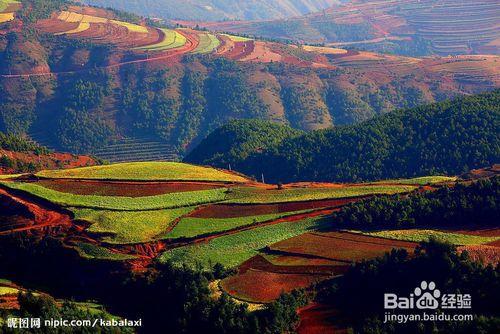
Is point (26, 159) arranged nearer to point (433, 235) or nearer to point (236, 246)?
point (236, 246)

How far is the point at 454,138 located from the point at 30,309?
86607 millimetres

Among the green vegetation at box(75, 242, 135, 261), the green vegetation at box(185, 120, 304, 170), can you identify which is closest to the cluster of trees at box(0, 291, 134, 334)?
the green vegetation at box(75, 242, 135, 261)

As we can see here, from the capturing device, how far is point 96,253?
245ft

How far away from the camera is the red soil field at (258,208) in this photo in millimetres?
82500

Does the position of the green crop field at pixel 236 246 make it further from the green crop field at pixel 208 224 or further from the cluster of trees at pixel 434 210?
the cluster of trees at pixel 434 210

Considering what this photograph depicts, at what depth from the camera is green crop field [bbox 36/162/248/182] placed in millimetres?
93125

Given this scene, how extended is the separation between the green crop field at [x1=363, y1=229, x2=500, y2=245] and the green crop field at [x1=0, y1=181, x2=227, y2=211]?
23.5 m

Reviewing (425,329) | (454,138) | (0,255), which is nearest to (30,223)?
(0,255)

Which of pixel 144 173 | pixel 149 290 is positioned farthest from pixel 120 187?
pixel 149 290

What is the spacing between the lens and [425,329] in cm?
5656

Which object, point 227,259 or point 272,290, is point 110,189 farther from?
point 272,290

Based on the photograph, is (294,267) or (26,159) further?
(26,159)

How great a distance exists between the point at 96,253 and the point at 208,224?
44.6 ft

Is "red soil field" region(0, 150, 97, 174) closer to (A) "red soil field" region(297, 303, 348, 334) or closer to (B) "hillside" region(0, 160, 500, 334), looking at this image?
(B) "hillside" region(0, 160, 500, 334)
